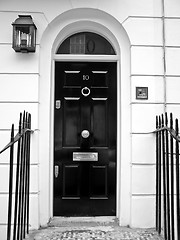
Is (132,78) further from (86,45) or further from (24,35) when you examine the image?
(24,35)

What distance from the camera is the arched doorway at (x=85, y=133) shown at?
13.9 feet

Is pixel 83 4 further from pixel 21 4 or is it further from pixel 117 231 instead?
pixel 117 231

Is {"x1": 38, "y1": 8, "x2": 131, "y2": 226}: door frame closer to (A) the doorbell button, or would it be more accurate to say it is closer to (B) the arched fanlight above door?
(B) the arched fanlight above door

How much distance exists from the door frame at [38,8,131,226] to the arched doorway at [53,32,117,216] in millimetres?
100

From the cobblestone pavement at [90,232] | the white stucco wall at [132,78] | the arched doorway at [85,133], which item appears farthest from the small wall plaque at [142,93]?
the cobblestone pavement at [90,232]

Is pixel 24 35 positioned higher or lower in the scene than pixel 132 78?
higher

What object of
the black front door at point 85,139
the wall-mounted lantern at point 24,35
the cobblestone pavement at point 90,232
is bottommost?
the cobblestone pavement at point 90,232

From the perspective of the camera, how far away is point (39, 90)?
4098 millimetres

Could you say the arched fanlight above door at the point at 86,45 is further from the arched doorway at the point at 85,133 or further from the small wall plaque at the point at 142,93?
the small wall plaque at the point at 142,93

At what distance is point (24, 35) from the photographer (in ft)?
13.1

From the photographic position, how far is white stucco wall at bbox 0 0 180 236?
3.94 metres

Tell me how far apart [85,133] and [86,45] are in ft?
4.40

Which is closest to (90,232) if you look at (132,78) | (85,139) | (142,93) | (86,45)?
(85,139)

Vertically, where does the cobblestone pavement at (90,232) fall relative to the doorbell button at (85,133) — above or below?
below
